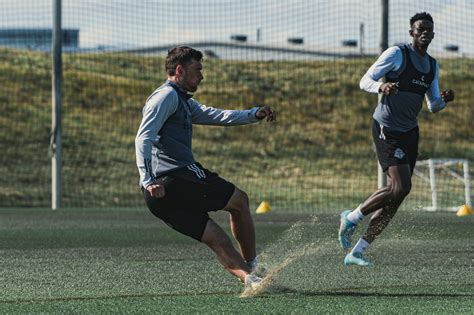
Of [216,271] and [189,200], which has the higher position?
[189,200]

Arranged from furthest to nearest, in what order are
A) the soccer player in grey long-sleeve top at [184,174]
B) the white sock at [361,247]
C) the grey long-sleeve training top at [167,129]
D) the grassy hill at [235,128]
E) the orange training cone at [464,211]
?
the grassy hill at [235,128] → the orange training cone at [464,211] → the white sock at [361,247] → the soccer player in grey long-sleeve top at [184,174] → the grey long-sleeve training top at [167,129]

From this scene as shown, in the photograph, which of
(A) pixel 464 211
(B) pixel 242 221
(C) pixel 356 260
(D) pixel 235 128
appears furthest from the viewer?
(D) pixel 235 128

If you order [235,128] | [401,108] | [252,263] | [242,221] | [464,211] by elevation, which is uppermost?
[401,108]

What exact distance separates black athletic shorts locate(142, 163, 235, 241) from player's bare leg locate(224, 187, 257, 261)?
0.28 feet

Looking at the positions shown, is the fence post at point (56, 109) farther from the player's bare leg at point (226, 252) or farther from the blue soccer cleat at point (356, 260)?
the player's bare leg at point (226, 252)

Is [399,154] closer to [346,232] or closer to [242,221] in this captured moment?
[346,232]

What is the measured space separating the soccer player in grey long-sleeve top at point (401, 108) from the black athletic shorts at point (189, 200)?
2.39 m

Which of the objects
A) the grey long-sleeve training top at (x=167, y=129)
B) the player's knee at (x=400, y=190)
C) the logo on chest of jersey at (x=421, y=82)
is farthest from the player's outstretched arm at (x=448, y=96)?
the grey long-sleeve training top at (x=167, y=129)

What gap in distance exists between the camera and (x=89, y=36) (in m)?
20.4

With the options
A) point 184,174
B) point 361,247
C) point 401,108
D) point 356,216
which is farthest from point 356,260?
point 184,174

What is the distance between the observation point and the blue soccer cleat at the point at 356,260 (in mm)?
9639

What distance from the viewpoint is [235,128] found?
29297 millimetres

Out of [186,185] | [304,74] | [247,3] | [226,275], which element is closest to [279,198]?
[247,3]

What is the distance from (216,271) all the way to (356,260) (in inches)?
46.0
